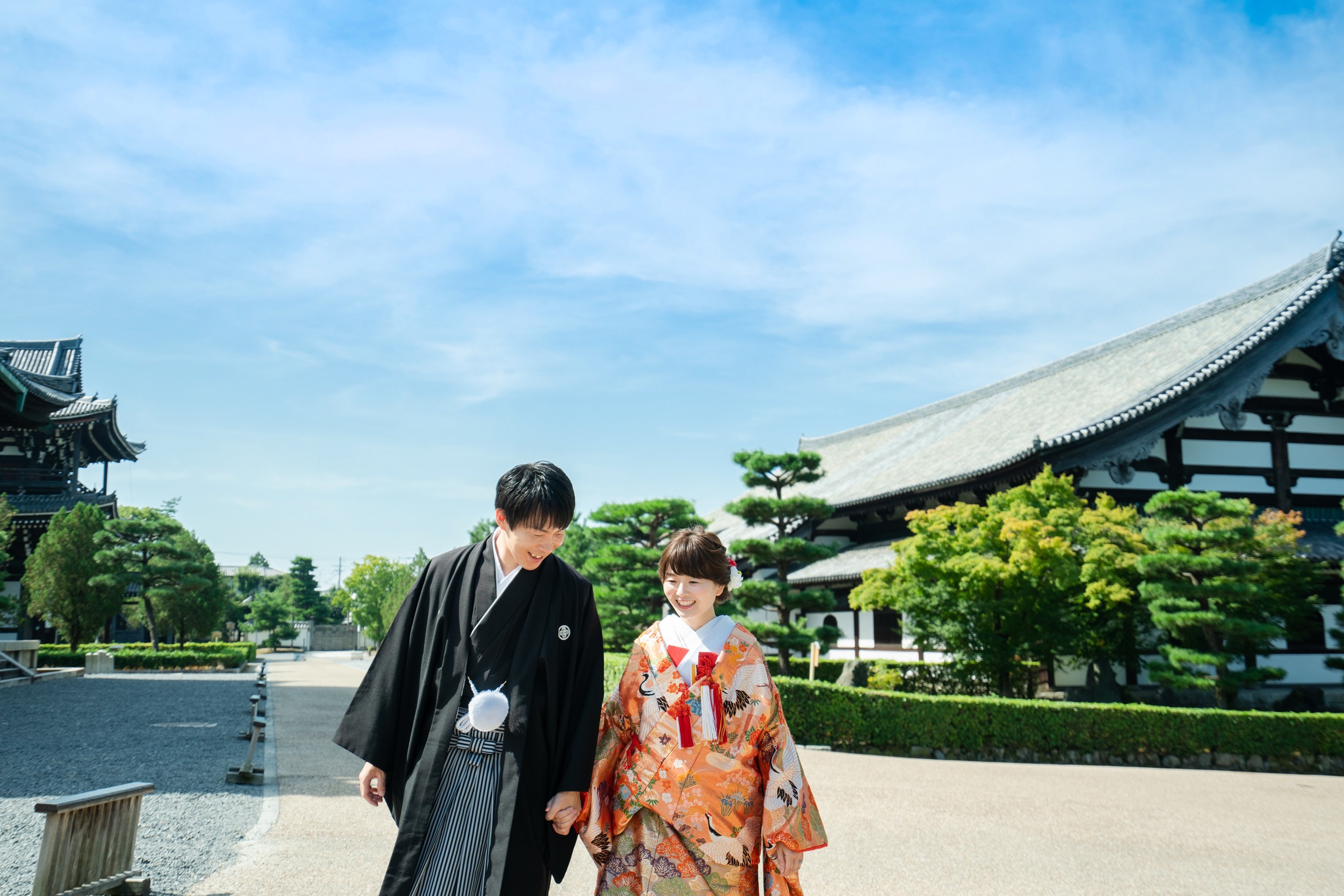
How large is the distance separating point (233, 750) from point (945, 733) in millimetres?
8129

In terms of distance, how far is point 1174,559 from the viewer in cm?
1080

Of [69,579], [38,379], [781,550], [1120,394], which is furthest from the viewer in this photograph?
[69,579]

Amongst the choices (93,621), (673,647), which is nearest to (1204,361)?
(673,647)

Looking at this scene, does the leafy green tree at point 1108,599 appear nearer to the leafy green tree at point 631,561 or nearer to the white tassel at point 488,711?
the leafy green tree at point 631,561

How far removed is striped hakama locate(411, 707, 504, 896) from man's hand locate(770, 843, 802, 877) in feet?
3.03

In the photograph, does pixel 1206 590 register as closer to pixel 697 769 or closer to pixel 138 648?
pixel 697 769

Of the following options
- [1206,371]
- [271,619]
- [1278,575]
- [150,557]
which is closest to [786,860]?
[1278,575]

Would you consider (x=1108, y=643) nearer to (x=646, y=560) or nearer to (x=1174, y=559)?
(x=1174, y=559)

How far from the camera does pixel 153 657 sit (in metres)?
23.6

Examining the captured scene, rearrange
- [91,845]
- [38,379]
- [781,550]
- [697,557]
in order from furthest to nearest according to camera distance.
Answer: [38,379] < [781,550] < [91,845] < [697,557]

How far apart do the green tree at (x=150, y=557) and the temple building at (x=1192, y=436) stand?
16734 mm

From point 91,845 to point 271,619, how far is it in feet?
157

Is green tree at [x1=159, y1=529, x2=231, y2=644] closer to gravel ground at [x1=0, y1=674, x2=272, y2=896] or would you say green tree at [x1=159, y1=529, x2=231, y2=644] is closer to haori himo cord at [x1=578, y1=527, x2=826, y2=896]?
gravel ground at [x1=0, y1=674, x2=272, y2=896]

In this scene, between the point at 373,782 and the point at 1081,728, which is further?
the point at 1081,728
